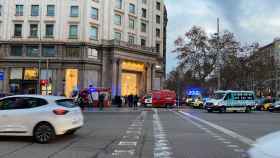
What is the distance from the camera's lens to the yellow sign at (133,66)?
69.3m

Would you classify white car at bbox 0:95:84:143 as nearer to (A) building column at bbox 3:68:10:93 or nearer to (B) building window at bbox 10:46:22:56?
(A) building column at bbox 3:68:10:93

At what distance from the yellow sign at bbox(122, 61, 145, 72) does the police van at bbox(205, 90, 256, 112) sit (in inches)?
1173

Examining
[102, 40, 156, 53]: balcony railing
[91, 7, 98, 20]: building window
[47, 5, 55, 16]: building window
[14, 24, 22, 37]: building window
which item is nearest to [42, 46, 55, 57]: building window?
[14, 24, 22, 37]: building window

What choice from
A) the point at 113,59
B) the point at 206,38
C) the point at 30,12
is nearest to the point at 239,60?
the point at 206,38

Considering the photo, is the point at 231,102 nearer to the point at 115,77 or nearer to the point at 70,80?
the point at 115,77

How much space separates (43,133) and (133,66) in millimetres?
58205

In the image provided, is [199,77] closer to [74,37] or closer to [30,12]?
[74,37]

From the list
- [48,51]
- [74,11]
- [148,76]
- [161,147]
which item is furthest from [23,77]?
[161,147]

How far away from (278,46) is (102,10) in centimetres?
8080

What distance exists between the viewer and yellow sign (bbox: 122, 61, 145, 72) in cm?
6931

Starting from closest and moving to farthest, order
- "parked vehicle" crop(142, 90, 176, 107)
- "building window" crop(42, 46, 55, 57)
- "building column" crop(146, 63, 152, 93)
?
"parked vehicle" crop(142, 90, 176, 107) → "building window" crop(42, 46, 55, 57) → "building column" crop(146, 63, 152, 93)

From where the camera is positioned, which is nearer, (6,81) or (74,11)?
(6,81)

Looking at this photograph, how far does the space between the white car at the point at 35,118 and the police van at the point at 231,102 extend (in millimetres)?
27563

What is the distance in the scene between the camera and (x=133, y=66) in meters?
71.6
